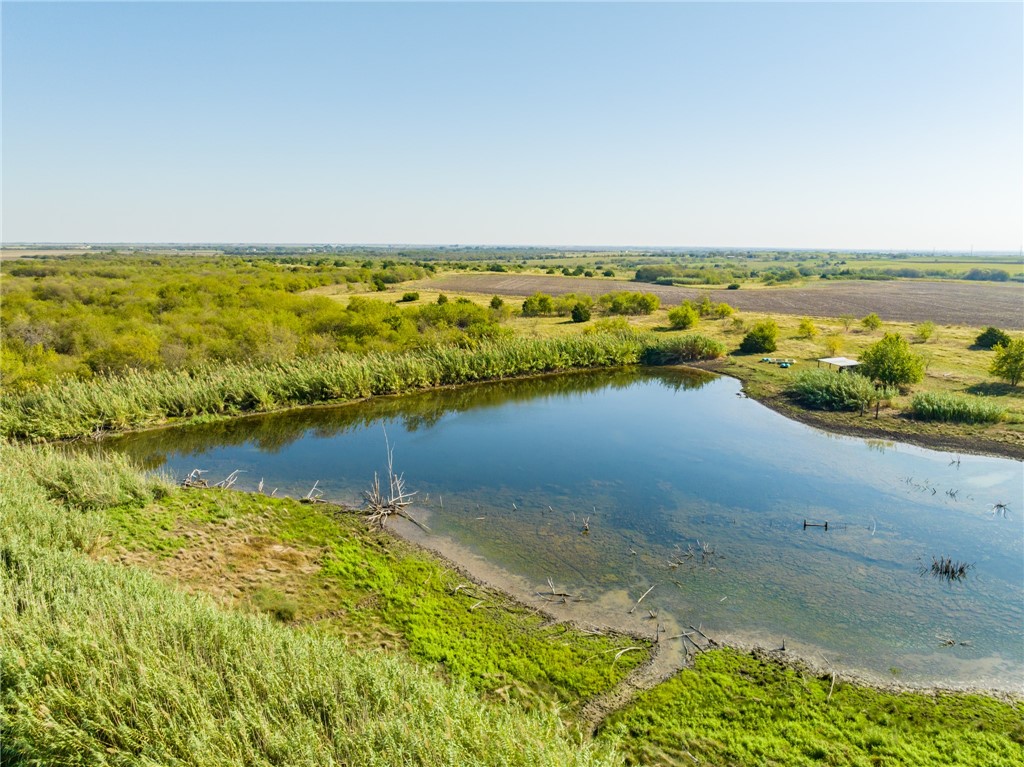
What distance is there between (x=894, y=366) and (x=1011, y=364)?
5.02 meters

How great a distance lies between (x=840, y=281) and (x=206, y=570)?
101 metres

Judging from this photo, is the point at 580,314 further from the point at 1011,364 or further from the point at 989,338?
the point at 1011,364

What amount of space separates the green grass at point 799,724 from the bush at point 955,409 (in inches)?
634

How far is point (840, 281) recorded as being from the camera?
88188mm

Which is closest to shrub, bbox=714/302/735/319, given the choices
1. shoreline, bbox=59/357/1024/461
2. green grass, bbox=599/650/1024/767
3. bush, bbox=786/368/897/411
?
shoreline, bbox=59/357/1024/461

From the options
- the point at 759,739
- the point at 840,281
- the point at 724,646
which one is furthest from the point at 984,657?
the point at 840,281

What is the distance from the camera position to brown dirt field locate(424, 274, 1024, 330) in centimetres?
4800

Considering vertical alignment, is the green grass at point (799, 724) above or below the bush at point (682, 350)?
below

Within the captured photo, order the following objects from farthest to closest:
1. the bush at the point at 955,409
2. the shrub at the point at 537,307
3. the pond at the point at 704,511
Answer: the shrub at the point at 537,307 < the bush at the point at 955,409 < the pond at the point at 704,511

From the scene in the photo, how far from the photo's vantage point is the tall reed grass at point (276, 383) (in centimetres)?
1875

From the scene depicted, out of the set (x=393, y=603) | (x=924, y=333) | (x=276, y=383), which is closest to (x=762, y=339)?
(x=924, y=333)

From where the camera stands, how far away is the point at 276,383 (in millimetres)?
23281

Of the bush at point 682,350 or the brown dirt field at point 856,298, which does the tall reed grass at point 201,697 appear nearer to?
the bush at point 682,350

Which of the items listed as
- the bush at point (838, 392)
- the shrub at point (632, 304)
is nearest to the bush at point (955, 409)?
the bush at point (838, 392)
